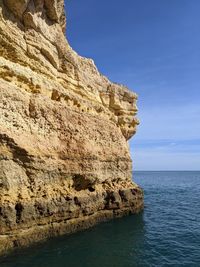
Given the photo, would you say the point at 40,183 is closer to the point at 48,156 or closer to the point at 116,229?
the point at 48,156

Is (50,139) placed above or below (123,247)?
above

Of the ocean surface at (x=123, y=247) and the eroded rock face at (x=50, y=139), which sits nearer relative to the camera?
the ocean surface at (x=123, y=247)

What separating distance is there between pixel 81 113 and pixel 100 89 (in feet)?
22.3

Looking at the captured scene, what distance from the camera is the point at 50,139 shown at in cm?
2347

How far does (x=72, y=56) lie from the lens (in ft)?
Result: 94.1

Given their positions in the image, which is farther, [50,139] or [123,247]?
[50,139]

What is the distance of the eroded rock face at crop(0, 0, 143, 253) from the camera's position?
19.8 metres

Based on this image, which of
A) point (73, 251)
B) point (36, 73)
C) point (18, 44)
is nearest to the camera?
point (73, 251)

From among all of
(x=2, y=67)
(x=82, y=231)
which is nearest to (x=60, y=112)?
(x=2, y=67)

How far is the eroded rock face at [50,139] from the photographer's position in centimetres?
1975

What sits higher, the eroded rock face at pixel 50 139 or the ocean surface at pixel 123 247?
the eroded rock face at pixel 50 139

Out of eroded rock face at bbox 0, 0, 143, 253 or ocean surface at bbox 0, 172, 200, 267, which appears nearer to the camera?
ocean surface at bbox 0, 172, 200, 267

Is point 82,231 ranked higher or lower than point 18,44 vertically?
lower

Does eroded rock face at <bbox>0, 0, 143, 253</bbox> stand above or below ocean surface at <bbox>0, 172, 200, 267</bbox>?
above
